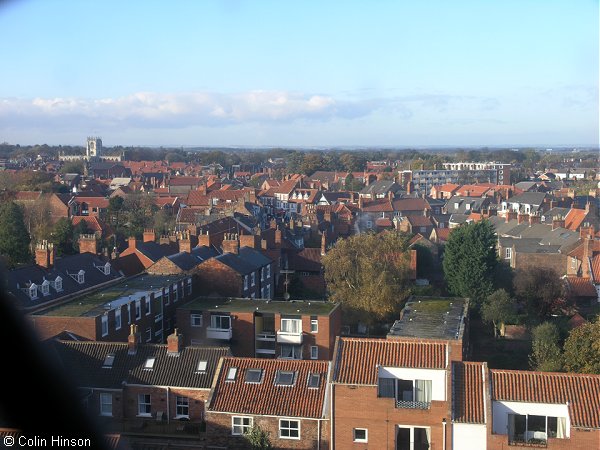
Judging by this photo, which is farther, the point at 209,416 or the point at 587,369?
the point at 587,369

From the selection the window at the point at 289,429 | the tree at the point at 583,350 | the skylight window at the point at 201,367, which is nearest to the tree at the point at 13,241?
the skylight window at the point at 201,367

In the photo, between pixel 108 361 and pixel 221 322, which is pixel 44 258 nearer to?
pixel 221 322

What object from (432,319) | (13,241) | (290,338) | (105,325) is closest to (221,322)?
(290,338)

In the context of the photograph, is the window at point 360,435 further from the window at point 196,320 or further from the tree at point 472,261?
the tree at point 472,261

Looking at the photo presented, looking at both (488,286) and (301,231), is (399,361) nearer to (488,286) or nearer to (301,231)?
(488,286)

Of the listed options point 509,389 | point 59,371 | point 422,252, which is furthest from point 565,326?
point 59,371
